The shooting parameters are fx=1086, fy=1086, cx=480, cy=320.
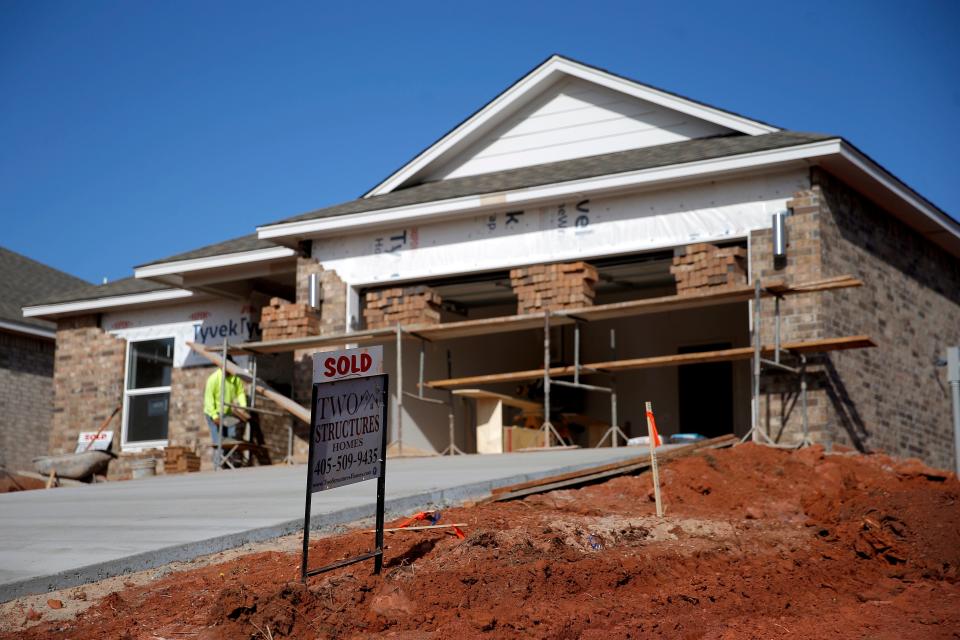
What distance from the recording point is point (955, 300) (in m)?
19.0

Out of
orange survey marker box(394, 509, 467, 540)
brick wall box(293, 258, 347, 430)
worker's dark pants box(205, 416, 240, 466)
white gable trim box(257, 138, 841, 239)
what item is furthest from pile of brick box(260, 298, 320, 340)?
orange survey marker box(394, 509, 467, 540)

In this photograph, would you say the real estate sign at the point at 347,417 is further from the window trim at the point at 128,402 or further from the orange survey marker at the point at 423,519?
the window trim at the point at 128,402

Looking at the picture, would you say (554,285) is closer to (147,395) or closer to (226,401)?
(226,401)

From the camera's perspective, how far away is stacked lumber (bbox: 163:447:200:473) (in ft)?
66.1

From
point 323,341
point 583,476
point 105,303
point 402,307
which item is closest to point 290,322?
point 323,341

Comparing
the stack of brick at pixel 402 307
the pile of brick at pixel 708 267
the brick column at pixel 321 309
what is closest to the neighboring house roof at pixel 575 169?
the brick column at pixel 321 309

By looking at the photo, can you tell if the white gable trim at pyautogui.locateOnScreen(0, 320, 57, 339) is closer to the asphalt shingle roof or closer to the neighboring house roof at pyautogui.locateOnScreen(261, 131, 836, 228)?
the asphalt shingle roof

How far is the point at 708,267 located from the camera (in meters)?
15.4

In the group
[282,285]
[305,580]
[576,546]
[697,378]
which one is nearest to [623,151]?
[697,378]

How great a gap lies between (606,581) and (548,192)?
10485mm

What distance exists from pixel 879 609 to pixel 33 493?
10.1 metres

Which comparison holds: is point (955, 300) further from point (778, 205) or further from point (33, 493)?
point (33, 493)

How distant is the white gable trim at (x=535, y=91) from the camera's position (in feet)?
56.2

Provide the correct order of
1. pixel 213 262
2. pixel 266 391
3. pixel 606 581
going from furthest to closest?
pixel 213 262
pixel 266 391
pixel 606 581
